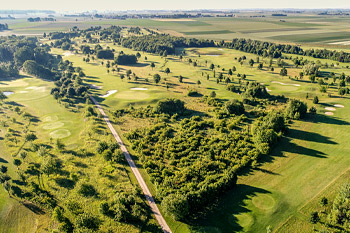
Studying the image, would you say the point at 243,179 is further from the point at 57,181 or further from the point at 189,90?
the point at 189,90

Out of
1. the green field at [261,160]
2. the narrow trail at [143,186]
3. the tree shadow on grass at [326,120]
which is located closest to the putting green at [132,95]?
the green field at [261,160]

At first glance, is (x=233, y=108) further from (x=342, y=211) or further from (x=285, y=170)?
(x=342, y=211)

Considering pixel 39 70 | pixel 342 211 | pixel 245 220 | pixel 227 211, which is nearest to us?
pixel 342 211

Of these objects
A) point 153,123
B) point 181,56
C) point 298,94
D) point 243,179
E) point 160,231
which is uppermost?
point 181,56

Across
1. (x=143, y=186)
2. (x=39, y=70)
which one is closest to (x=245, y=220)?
(x=143, y=186)

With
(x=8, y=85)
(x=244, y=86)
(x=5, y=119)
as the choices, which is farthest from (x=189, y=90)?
Result: (x=8, y=85)

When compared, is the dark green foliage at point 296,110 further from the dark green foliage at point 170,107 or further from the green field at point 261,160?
the dark green foliage at point 170,107
